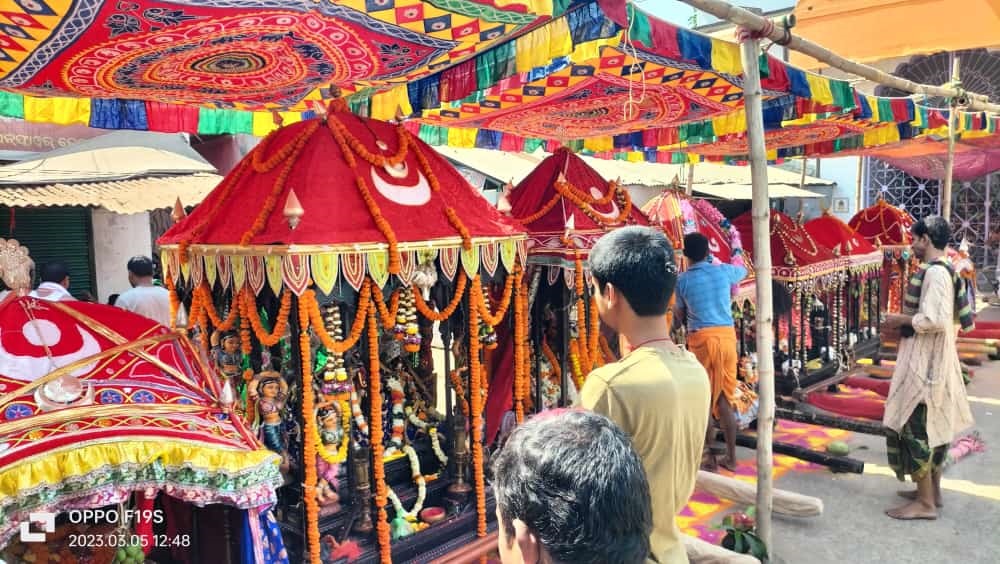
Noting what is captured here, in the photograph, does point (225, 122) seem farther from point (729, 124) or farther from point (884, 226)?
point (884, 226)

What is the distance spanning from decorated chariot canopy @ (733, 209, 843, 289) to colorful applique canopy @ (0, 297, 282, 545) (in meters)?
5.30

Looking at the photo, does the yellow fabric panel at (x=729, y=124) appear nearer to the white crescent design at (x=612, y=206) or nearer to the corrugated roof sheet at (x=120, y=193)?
the white crescent design at (x=612, y=206)

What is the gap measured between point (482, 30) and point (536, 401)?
269 cm

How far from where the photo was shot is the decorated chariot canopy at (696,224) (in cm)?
565

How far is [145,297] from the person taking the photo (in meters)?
4.93

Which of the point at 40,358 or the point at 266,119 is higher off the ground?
the point at 266,119

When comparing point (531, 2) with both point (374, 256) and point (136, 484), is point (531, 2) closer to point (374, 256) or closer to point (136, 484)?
point (374, 256)

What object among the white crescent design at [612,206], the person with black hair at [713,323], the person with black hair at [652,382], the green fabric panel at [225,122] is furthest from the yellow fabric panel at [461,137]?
the person with black hair at [652,382]

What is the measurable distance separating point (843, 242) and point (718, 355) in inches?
128

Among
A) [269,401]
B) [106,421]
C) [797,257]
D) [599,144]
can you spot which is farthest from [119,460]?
[797,257]

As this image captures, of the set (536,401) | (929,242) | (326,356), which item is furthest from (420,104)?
(929,242)

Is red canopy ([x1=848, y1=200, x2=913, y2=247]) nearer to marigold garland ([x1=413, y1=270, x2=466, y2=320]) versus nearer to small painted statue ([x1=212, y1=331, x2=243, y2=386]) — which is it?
marigold garland ([x1=413, y1=270, x2=466, y2=320])
